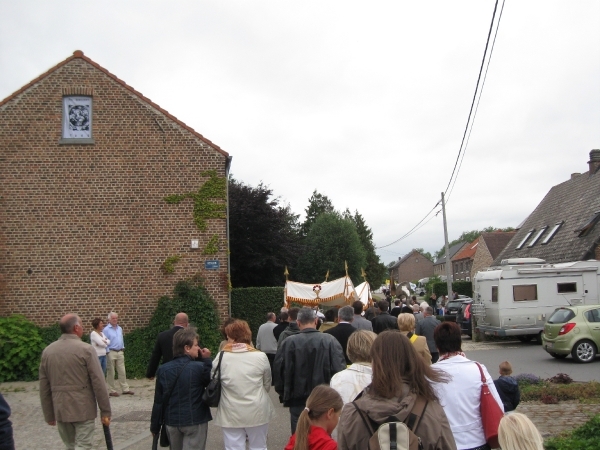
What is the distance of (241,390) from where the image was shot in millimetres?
6066

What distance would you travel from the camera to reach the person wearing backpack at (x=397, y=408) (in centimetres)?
328

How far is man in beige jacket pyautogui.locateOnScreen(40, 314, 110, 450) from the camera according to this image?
6422mm

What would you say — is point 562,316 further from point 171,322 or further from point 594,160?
point 594,160

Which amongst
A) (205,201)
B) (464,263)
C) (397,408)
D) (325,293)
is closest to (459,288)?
(325,293)

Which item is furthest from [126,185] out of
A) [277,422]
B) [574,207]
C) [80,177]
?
[574,207]

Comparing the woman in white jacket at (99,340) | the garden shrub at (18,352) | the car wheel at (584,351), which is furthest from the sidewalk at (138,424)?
the car wheel at (584,351)

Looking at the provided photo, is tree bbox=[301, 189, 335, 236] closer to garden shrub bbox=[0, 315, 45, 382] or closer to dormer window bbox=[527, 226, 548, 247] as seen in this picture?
dormer window bbox=[527, 226, 548, 247]

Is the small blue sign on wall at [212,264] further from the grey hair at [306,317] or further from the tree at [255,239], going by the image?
the tree at [255,239]

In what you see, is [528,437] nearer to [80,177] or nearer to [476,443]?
[476,443]

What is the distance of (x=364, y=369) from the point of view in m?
5.12

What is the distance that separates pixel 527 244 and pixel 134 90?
2465cm

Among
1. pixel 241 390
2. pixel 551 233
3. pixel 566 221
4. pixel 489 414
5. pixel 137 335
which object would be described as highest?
pixel 566 221

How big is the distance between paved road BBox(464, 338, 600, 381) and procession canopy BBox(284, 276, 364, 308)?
15.0ft

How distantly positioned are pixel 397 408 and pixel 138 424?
830cm
